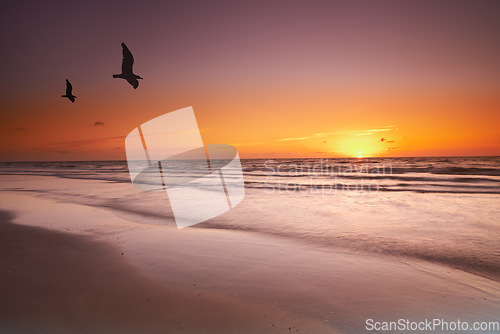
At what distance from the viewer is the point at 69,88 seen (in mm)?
10656

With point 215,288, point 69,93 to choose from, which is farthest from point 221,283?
point 69,93

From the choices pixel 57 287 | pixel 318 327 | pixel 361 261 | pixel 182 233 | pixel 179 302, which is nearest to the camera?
pixel 318 327

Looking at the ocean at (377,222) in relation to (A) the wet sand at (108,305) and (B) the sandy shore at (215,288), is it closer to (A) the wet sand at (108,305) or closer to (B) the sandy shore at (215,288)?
(B) the sandy shore at (215,288)

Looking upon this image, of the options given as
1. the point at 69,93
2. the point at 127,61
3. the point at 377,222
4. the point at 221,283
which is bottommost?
the point at 377,222

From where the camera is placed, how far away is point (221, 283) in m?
4.41

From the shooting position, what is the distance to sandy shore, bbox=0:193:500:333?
338 cm

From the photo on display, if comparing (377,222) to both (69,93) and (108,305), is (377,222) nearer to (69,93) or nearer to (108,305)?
(108,305)

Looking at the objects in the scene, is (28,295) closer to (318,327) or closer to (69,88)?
(318,327)

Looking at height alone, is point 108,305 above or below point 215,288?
above

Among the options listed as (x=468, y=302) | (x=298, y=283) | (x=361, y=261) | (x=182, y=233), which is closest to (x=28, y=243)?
(x=182, y=233)

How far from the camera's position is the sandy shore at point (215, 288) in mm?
3379

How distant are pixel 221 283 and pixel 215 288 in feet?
0.62

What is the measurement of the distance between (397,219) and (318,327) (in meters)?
6.83

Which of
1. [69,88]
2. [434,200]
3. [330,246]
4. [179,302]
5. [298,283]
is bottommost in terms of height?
[434,200]
